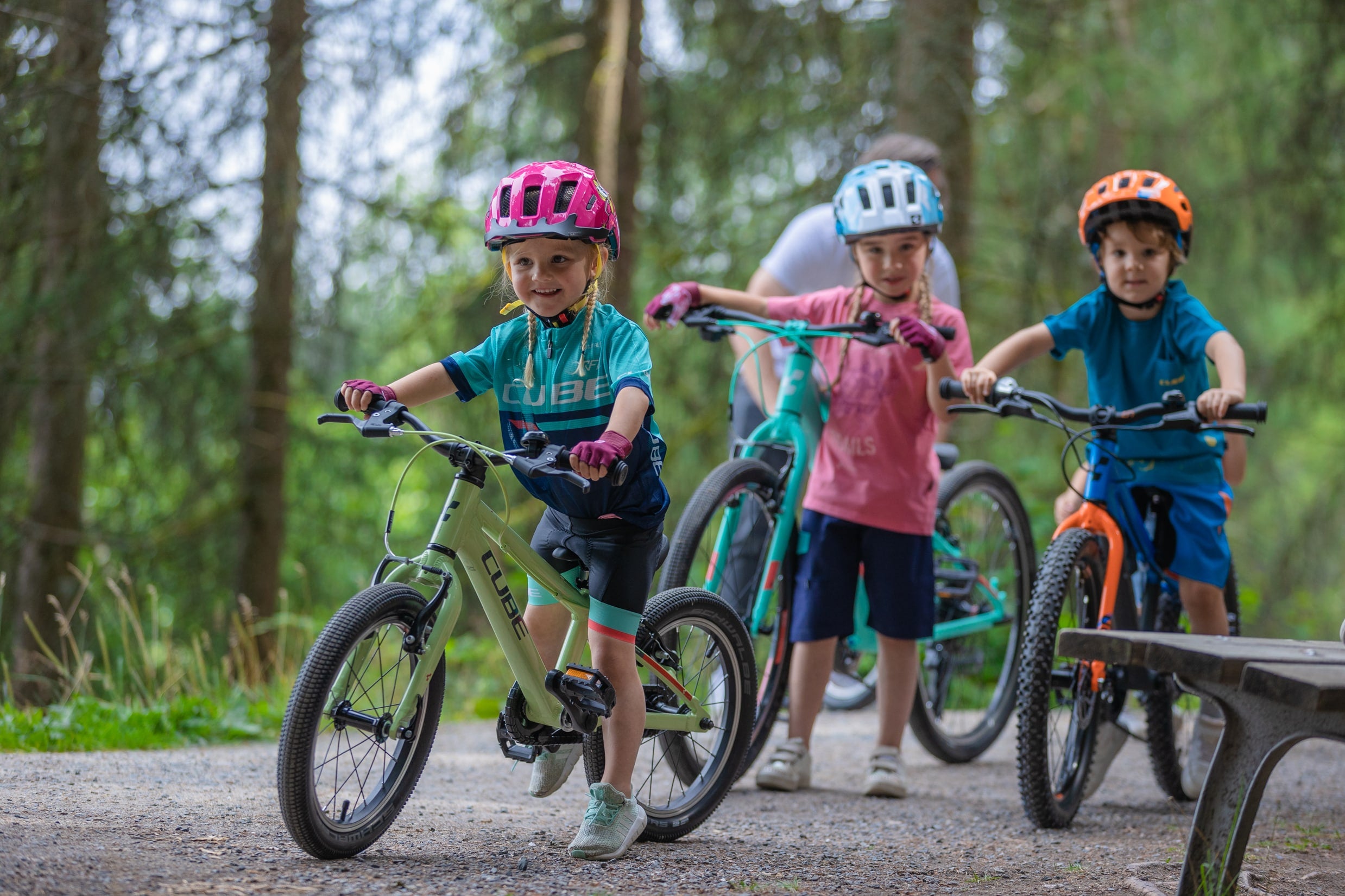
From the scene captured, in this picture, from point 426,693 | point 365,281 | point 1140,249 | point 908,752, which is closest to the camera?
point 426,693

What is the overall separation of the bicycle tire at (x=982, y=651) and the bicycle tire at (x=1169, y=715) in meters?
0.88

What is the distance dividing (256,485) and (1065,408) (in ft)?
19.0

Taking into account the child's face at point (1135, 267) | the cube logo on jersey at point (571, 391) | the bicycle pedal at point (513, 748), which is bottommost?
the bicycle pedal at point (513, 748)

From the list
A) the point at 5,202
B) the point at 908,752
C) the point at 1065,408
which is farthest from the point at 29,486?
A: the point at 1065,408

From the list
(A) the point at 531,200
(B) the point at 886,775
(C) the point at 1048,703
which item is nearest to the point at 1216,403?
(C) the point at 1048,703

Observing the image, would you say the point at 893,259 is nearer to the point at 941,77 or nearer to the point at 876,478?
the point at 876,478

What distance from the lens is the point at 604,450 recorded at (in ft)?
8.64

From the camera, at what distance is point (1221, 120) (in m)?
10.3

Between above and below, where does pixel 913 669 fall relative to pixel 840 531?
below

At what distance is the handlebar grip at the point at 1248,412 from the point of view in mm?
3367

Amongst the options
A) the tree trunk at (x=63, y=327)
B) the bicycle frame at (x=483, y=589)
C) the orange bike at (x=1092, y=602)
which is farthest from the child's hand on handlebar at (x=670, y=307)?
the tree trunk at (x=63, y=327)

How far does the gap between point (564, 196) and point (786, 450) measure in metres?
1.57

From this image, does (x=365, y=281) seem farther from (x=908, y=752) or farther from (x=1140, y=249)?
(x=1140, y=249)

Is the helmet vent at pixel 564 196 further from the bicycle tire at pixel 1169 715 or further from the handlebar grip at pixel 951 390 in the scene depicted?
the bicycle tire at pixel 1169 715
